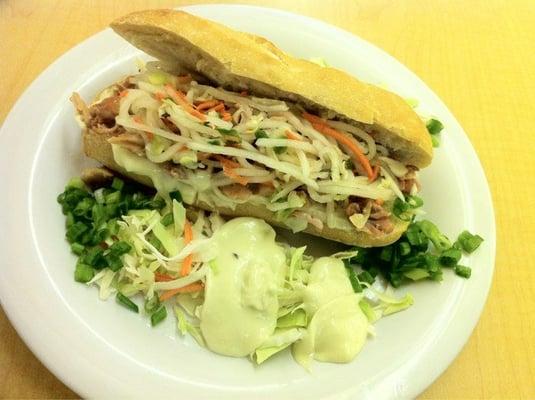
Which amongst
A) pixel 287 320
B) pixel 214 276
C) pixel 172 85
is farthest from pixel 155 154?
pixel 287 320

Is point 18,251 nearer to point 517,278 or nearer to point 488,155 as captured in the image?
point 517,278

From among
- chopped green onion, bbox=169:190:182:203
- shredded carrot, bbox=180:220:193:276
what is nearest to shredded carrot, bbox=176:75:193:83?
chopped green onion, bbox=169:190:182:203

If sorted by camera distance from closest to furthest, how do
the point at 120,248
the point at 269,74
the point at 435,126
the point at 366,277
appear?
the point at 269,74
the point at 120,248
the point at 366,277
the point at 435,126

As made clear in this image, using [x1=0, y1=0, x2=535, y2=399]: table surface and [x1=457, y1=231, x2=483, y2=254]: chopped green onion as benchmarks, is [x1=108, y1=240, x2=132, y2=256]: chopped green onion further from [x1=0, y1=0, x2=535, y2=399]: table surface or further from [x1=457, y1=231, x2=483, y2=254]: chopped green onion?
[x1=457, y1=231, x2=483, y2=254]: chopped green onion

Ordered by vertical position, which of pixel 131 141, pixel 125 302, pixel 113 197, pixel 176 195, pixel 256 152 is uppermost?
pixel 256 152

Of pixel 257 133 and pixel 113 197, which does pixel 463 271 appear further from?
pixel 113 197

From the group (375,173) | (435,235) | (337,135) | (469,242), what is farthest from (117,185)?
(469,242)
